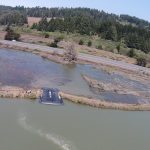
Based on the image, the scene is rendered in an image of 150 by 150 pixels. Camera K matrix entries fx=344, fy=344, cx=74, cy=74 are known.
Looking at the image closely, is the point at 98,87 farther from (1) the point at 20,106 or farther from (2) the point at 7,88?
(1) the point at 20,106

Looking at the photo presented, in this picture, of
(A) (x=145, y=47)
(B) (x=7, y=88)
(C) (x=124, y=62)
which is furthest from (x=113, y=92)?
(A) (x=145, y=47)

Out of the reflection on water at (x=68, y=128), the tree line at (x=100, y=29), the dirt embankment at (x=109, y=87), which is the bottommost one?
the dirt embankment at (x=109, y=87)

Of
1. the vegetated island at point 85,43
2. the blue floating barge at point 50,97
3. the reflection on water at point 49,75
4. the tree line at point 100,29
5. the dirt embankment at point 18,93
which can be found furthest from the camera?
the tree line at point 100,29

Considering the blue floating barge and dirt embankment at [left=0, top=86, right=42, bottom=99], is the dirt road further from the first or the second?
dirt embankment at [left=0, top=86, right=42, bottom=99]

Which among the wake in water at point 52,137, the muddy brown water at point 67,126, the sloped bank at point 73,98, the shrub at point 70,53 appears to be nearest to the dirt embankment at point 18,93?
the sloped bank at point 73,98

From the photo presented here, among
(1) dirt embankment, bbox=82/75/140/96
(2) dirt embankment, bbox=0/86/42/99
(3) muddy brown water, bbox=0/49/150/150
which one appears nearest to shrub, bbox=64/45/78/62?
(1) dirt embankment, bbox=82/75/140/96

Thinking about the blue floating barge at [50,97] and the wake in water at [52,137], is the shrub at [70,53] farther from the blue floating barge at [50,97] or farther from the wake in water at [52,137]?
the wake in water at [52,137]
